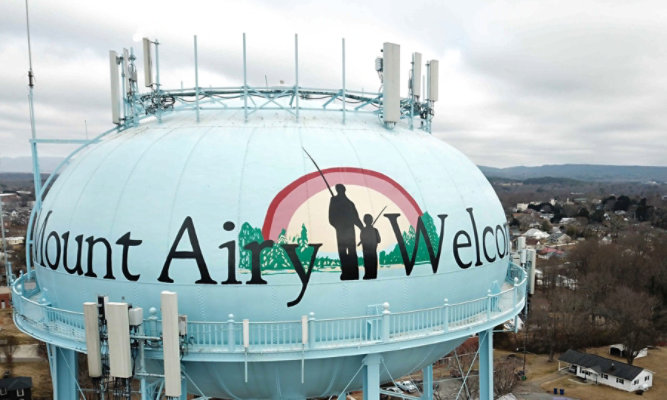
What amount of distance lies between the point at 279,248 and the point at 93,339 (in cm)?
A: 431

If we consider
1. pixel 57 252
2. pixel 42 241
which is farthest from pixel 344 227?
pixel 42 241

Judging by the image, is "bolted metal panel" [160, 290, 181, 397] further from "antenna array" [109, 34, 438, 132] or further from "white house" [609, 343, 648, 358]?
"white house" [609, 343, 648, 358]

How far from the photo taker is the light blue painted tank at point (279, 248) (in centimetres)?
1092

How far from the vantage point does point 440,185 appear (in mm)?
13102

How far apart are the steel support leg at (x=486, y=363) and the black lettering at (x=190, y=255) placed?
780cm

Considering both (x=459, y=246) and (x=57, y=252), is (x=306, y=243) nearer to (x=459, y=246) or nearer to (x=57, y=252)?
(x=459, y=246)

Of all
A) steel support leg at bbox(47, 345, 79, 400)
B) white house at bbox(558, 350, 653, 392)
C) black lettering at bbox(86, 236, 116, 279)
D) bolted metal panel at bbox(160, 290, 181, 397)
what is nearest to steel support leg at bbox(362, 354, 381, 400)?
bolted metal panel at bbox(160, 290, 181, 397)

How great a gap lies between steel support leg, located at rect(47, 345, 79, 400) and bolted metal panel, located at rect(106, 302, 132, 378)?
3653 millimetres

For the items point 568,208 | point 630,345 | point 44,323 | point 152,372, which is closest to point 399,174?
point 152,372

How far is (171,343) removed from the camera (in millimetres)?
10086

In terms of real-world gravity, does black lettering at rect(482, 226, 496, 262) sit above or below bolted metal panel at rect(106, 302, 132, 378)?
above

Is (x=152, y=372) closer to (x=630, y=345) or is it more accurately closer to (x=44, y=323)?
(x=44, y=323)

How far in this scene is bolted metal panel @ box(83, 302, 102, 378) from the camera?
34.3 ft

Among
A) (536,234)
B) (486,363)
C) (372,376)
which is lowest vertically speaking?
(536,234)
